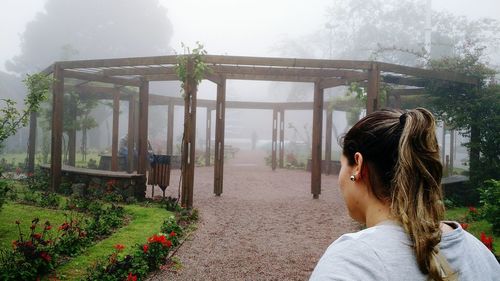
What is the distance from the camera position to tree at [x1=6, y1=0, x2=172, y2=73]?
3631cm

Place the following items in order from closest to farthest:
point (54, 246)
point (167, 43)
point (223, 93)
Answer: point (54, 246), point (223, 93), point (167, 43)

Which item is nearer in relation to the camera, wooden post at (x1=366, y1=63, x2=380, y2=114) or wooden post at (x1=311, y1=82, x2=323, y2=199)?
wooden post at (x1=366, y1=63, x2=380, y2=114)

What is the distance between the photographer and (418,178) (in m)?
1.05

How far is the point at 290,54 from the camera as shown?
144ft

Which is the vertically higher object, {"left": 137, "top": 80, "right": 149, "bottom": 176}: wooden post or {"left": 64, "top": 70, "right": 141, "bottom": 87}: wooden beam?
{"left": 64, "top": 70, "right": 141, "bottom": 87}: wooden beam

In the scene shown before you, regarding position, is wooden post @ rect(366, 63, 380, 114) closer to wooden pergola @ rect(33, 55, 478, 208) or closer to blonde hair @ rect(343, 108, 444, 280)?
wooden pergola @ rect(33, 55, 478, 208)

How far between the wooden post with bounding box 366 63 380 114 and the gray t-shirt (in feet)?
25.3

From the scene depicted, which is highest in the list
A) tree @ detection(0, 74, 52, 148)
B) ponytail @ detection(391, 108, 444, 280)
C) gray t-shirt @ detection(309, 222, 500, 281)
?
tree @ detection(0, 74, 52, 148)

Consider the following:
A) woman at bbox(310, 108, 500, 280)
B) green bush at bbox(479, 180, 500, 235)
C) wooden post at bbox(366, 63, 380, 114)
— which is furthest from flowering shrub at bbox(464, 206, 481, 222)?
woman at bbox(310, 108, 500, 280)

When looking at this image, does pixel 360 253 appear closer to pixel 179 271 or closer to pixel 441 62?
pixel 179 271

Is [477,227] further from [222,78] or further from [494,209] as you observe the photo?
[222,78]

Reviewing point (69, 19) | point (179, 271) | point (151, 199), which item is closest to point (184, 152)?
point (151, 199)

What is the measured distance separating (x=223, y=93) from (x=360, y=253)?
31.9ft

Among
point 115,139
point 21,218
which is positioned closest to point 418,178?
point 21,218
